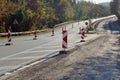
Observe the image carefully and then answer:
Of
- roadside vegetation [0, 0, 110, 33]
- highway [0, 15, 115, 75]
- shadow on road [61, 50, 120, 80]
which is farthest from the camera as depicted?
roadside vegetation [0, 0, 110, 33]

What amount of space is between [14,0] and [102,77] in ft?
187

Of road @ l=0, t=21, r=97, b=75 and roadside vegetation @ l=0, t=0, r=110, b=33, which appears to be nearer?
road @ l=0, t=21, r=97, b=75

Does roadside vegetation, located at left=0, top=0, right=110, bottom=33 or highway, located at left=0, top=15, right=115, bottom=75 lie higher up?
roadside vegetation, located at left=0, top=0, right=110, bottom=33

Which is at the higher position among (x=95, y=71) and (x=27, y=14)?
(x=27, y=14)

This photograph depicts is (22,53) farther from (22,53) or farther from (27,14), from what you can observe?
(27,14)

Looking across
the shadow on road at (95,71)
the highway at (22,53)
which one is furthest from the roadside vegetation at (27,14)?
the shadow on road at (95,71)

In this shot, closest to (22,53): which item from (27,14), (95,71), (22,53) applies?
(22,53)

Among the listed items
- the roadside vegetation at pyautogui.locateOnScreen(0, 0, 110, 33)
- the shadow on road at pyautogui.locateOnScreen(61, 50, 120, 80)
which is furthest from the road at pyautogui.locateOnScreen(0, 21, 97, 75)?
the roadside vegetation at pyautogui.locateOnScreen(0, 0, 110, 33)

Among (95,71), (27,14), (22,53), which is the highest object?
(27,14)

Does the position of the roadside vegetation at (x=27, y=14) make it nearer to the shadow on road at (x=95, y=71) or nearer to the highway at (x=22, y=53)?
the highway at (x=22, y=53)

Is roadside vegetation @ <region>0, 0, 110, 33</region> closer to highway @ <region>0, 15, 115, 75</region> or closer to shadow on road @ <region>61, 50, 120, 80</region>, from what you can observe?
highway @ <region>0, 15, 115, 75</region>

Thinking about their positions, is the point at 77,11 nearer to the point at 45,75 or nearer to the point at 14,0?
the point at 14,0

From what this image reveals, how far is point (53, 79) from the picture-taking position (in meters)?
8.66

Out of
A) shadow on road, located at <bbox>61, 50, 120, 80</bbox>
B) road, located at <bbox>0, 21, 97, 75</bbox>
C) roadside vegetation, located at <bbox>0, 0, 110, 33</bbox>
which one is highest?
roadside vegetation, located at <bbox>0, 0, 110, 33</bbox>
